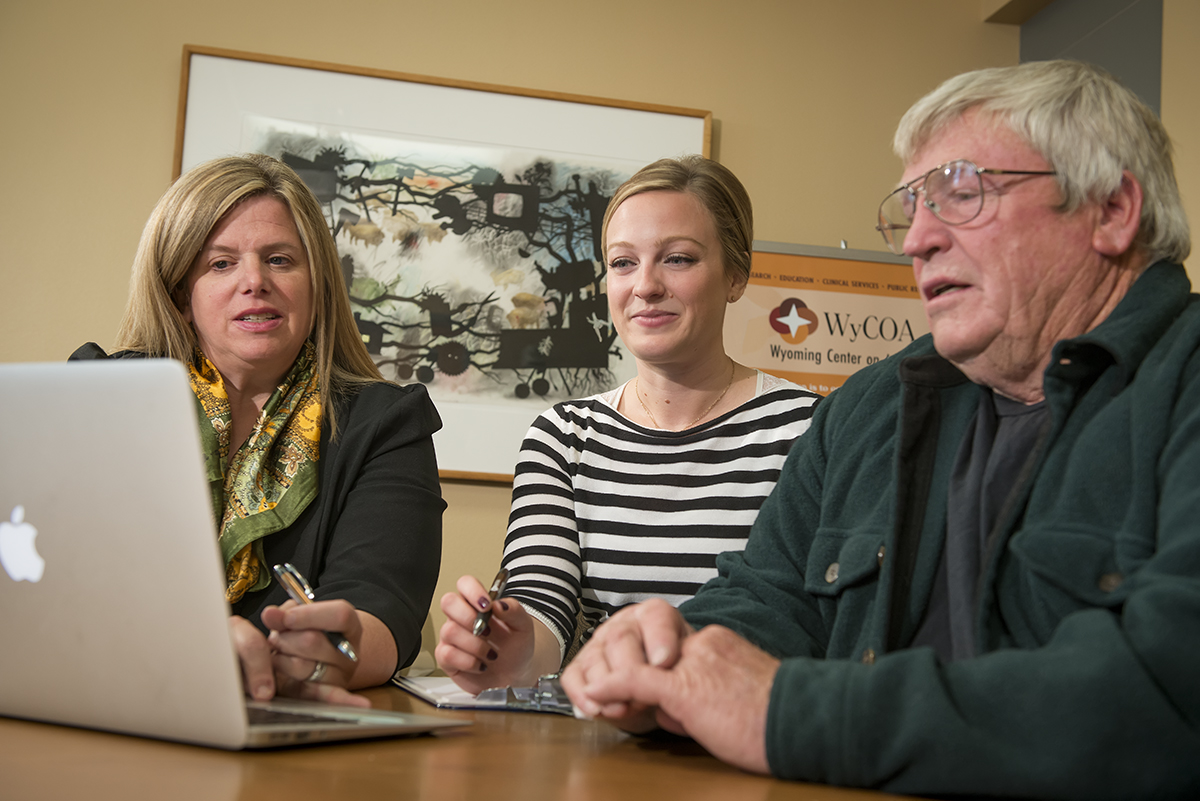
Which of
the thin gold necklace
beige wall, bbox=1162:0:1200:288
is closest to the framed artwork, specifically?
the thin gold necklace

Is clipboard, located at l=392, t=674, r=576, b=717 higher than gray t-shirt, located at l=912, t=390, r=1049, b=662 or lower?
lower

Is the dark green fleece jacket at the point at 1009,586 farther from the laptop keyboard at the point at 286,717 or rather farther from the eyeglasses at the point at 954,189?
the laptop keyboard at the point at 286,717

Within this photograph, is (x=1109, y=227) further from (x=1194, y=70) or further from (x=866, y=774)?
(x=1194, y=70)

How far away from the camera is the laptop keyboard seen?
2.55 ft

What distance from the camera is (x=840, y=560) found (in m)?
1.10

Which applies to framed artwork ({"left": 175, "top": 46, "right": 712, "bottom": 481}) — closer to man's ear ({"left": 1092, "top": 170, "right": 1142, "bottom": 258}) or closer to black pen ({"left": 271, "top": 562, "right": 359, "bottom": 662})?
black pen ({"left": 271, "top": 562, "right": 359, "bottom": 662})

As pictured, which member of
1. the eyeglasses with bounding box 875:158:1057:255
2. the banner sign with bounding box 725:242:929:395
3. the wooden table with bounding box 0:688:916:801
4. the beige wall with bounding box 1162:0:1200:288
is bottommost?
the wooden table with bounding box 0:688:916:801

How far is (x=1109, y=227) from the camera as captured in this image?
3.44ft

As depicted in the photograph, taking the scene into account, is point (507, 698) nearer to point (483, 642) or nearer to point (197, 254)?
point (483, 642)

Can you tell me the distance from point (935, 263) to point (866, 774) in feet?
2.04

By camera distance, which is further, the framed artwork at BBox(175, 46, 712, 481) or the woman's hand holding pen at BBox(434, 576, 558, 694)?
the framed artwork at BBox(175, 46, 712, 481)

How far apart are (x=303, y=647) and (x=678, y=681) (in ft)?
1.49

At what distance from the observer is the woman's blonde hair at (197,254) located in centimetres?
153

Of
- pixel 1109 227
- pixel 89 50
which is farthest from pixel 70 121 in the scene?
pixel 1109 227
